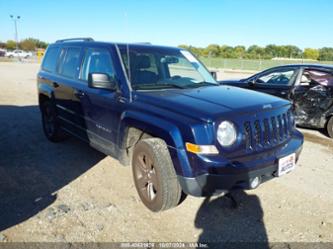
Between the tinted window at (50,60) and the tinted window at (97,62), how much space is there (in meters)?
1.31

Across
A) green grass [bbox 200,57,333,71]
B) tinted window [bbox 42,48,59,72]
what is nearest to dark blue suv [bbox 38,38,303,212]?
tinted window [bbox 42,48,59,72]

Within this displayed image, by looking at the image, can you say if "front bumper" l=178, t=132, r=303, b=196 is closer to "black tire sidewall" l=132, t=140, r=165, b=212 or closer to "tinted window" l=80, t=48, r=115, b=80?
"black tire sidewall" l=132, t=140, r=165, b=212

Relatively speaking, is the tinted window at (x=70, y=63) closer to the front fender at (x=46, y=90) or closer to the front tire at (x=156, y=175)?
the front fender at (x=46, y=90)

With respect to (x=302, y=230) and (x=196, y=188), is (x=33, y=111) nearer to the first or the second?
(x=196, y=188)

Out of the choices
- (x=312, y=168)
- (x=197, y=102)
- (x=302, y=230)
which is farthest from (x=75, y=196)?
(x=312, y=168)

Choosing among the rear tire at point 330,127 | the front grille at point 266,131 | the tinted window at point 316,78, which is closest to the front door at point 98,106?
the front grille at point 266,131

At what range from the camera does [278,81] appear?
288 inches

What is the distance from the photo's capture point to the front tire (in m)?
3.12

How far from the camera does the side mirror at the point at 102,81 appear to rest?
3.60m

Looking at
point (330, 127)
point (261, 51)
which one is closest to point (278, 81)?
point (330, 127)

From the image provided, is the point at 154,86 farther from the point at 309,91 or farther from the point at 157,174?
the point at 309,91

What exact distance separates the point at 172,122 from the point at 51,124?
364cm

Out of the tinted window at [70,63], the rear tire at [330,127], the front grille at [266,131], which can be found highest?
the tinted window at [70,63]

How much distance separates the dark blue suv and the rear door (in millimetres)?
3112
